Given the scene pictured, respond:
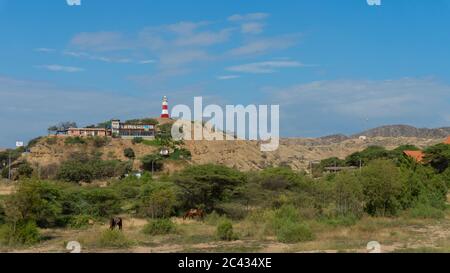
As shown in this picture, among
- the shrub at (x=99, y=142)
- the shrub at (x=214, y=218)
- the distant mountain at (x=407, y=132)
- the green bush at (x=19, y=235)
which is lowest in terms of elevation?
the shrub at (x=214, y=218)

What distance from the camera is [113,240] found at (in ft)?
48.4

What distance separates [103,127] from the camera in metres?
86.5

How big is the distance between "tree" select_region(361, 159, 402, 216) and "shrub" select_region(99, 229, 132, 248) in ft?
43.4

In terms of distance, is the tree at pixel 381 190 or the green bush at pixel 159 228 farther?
the tree at pixel 381 190

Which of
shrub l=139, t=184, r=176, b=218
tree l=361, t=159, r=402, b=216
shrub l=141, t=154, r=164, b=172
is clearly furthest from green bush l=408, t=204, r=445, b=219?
shrub l=141, t=154, r=164, b=172

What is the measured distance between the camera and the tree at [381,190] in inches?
911

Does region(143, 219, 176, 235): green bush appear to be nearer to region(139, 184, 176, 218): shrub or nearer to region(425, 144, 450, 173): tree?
region(139, 184, 176, 218): shrub

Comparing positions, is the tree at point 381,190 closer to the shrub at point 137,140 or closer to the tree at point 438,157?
the tree at point 438,157

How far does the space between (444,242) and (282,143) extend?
282 feet

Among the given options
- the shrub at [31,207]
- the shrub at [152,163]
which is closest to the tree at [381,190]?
the shrub at [31,207]

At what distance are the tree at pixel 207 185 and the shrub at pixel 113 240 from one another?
1003 centimetres

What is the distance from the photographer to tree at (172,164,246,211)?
2491cm

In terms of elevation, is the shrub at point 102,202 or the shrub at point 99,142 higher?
the shrub at point 99,142
